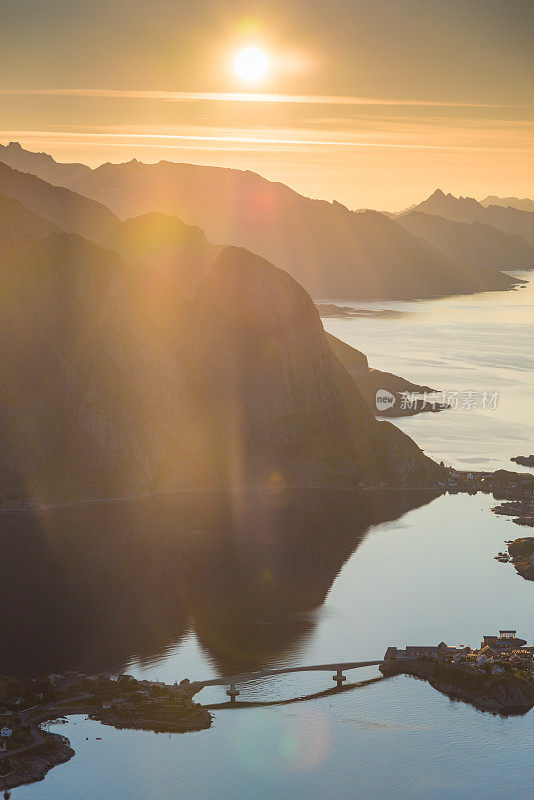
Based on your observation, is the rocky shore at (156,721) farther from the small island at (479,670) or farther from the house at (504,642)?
the house at (504,642)

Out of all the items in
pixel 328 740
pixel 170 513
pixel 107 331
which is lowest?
pixel 328 740

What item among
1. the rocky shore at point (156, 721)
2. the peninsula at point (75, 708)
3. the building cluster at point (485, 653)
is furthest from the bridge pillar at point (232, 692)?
the building cluster at point (485, 653)

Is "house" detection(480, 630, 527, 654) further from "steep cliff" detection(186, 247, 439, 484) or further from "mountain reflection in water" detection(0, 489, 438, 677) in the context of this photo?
"steep cliff" detection(186, 247, 439, 484)

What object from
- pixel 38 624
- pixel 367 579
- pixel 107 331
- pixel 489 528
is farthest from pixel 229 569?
pixel 107 331

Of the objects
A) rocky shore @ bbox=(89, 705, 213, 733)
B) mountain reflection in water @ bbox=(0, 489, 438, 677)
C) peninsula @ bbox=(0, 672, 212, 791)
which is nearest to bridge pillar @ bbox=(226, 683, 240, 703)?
peninsula @ bbox=(0, 672, 212, 791)

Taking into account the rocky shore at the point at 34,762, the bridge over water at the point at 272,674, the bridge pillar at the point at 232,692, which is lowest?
the rocky shore at the point at 34,762

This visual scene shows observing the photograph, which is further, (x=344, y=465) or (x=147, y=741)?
(x=344, y=465)

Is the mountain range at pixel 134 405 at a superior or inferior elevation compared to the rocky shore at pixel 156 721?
superior

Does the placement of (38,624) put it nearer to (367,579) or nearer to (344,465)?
(367,579)
